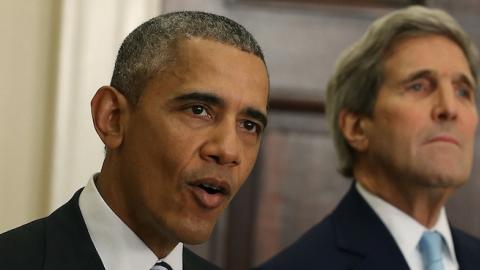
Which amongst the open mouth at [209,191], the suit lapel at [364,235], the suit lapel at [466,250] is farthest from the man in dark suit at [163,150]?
the suit lapel at [466,250]

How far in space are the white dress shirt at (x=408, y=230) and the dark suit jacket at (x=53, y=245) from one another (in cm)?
57

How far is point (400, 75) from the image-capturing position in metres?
Result: 1.58

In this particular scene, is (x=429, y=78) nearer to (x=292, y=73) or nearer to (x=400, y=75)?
(x=400, y=75)

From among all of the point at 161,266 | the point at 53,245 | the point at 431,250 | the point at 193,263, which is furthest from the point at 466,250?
the point at 53,245

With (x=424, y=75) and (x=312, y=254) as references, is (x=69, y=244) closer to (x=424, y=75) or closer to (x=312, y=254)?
(x=312, y=254)

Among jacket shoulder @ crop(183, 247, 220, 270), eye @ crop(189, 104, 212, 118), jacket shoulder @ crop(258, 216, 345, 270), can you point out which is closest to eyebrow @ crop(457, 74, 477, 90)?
jacket shoulder @ crop(258, 216, 345, 270)

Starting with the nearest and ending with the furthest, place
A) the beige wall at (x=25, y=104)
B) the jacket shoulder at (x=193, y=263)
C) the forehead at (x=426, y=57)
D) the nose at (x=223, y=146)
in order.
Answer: the nose at (x=223, y=146)
the jacket shoulder at (x=193, y=263)
the beige wall at (x=25, y=104)
the forehead at (x=426, y=57)

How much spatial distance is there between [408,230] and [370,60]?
0.89 feet

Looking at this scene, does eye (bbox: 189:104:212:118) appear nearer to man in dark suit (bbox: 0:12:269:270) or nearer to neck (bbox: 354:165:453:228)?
man in dark suit (bbox: 0:12:269:270)

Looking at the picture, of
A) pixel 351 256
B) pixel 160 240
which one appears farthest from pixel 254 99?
pixel 351 256

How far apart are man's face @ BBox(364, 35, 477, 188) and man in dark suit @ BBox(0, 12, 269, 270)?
1.48ft

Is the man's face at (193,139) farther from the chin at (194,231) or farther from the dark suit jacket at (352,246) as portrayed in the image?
the dark suit jacket at (352,246)

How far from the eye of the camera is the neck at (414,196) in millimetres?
1549

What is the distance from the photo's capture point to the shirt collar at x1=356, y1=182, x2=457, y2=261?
1.55 metres
